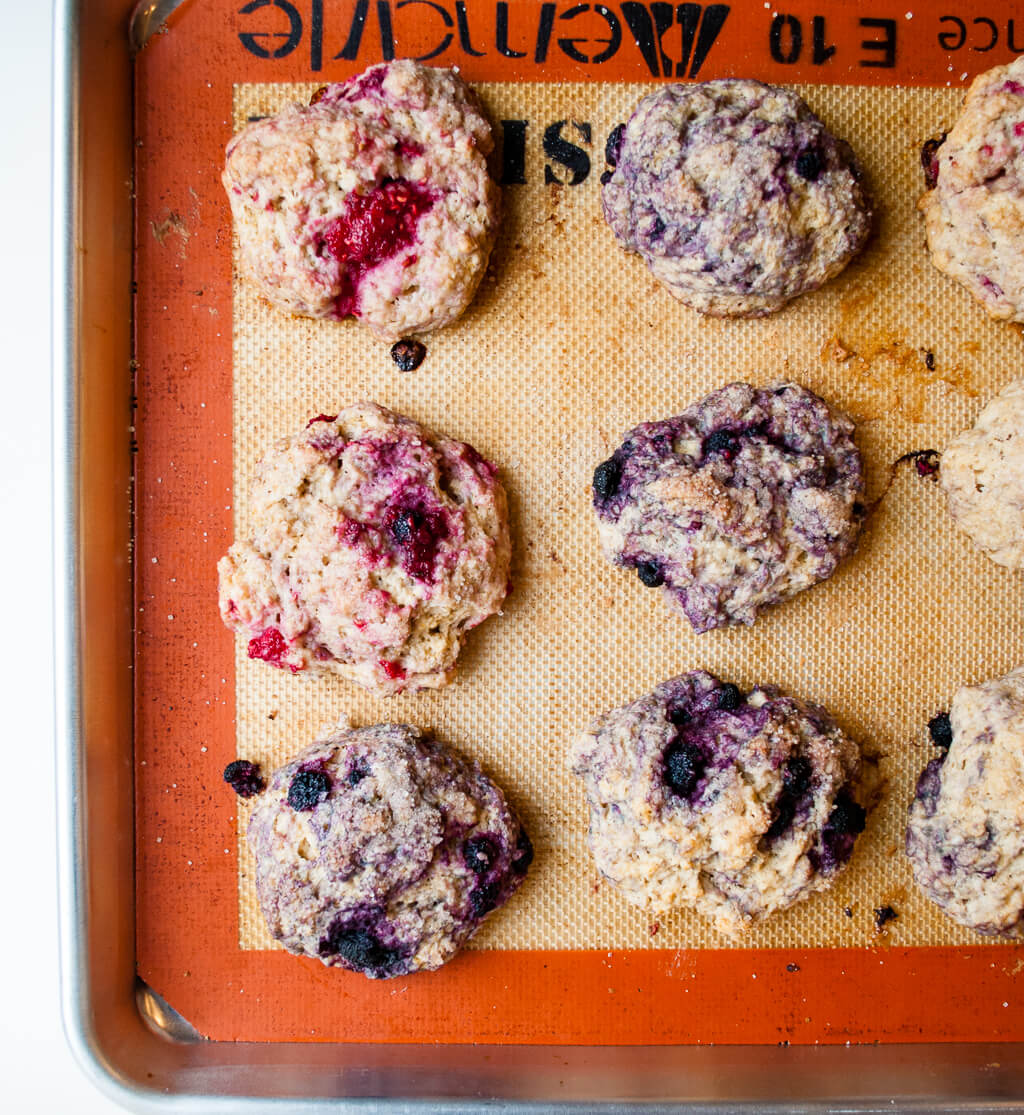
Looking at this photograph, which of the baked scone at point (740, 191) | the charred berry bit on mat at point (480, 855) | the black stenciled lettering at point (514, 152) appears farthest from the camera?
the black stenciled lettering at point (514, 152)

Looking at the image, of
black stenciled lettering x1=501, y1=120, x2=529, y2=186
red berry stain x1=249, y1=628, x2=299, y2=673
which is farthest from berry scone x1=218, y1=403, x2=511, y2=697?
black stenciled lettering x1=501, y1=120, x2=529, y2=186

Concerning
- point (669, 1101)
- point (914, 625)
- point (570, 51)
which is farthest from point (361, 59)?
point (669, 1101)

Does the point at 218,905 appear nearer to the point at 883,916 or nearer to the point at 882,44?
the point at 883,916

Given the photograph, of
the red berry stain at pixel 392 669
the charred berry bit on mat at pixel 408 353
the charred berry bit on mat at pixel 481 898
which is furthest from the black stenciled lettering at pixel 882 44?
the charred berry bit on mat at pixel 481 898

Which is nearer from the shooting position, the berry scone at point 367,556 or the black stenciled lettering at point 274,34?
the berry scone at point 367,556

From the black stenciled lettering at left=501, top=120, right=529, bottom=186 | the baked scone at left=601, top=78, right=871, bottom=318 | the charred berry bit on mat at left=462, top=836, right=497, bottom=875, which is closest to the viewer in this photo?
the baked scone at left=601, top=78, right=871, bottom=318

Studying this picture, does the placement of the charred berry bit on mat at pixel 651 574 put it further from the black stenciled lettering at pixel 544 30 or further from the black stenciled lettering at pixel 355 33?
the black stenciled lettering at pixel 355 33

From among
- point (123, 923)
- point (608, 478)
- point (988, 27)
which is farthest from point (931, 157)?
point (123, 923)

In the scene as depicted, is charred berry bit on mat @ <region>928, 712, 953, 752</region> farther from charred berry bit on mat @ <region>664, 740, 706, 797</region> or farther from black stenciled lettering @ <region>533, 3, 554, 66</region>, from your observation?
black stenciled lettering @ <region>533, 3, 554, 66</region>
